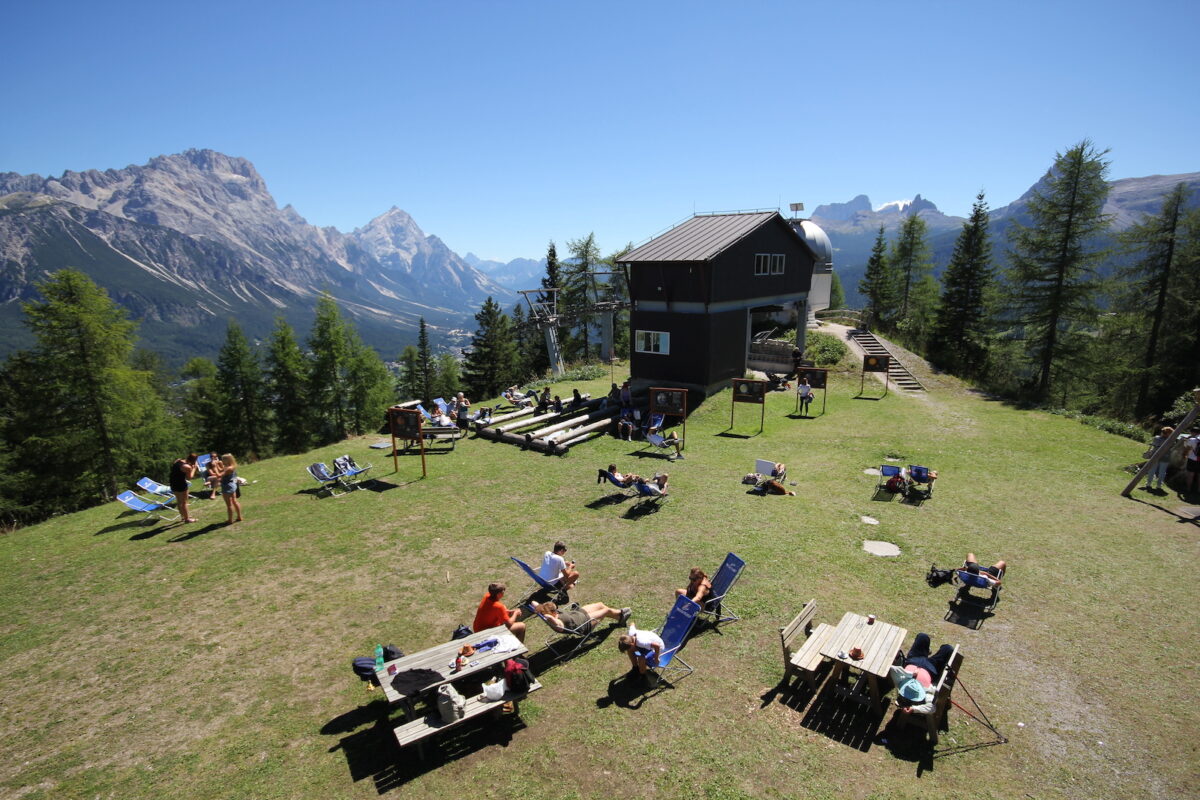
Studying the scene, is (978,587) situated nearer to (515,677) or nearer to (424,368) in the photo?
(515,677)

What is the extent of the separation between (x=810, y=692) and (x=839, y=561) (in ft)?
14.9

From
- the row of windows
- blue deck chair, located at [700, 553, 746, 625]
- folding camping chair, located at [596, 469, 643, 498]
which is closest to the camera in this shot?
blue deck chair, located at [700, 553, 746, 625]

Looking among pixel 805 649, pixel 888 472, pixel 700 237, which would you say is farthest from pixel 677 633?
pixel 700 237

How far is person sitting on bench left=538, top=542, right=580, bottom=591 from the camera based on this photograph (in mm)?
10398

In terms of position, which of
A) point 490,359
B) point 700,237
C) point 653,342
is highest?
point 700,237

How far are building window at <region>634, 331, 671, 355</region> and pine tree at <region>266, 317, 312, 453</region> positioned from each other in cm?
3328

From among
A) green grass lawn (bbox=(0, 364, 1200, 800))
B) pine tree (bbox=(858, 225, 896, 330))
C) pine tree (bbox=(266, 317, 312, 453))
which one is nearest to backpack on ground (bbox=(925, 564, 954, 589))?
green grass lawn (bbox=(0, 364, 1200, 800))

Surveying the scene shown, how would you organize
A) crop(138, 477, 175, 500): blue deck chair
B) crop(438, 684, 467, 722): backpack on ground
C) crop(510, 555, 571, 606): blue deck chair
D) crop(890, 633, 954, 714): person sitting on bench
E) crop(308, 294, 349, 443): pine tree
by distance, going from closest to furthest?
1. crop(438, 684, 467, 722): backpack on ground
2. crop(890, 633, 954, 714): person sitting on bench
3. crop(510, 555, 571, 606): blue deck chair
4. crop(138, 477, 175, 500): blue deck chair
5. crop(308, 294, 349, 443): pine tree

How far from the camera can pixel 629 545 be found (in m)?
12.9

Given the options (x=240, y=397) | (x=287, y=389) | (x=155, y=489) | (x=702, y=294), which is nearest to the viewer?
(x=155, y=489)

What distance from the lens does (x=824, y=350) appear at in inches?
1417

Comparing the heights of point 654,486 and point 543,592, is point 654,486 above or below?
above

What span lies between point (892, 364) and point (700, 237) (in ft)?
52.6

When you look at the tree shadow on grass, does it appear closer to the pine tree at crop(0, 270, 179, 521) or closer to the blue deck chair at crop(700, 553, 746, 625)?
the blue deck chair at crop(700, 553, 746, 625)
